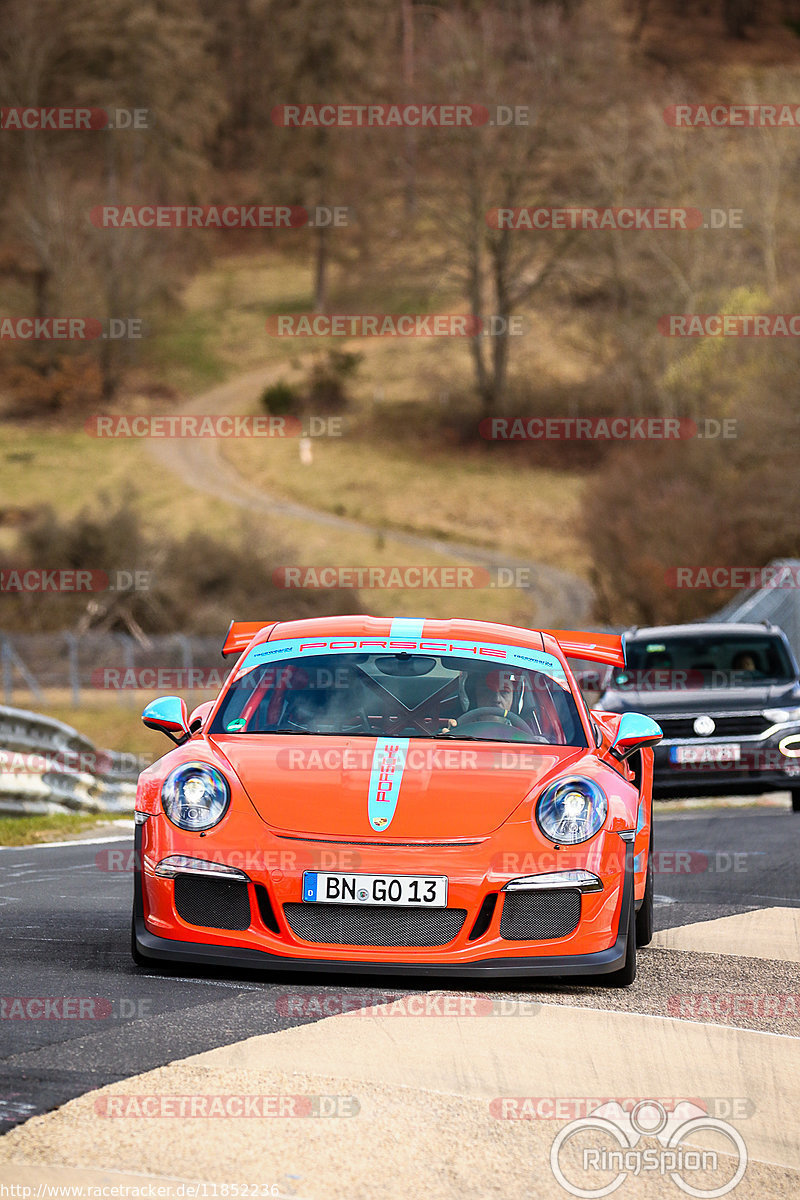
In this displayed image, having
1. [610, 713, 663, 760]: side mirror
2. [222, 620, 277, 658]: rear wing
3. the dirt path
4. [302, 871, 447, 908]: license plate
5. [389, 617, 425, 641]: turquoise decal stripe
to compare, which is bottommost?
the dirt path

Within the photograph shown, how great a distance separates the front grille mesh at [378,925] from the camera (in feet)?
19.0

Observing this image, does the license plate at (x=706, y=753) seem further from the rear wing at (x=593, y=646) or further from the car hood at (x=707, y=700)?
the rear wing at (x=593, y=646)

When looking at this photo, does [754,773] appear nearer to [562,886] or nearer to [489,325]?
[562,886]

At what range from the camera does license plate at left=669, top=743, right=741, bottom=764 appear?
1418 centimetres

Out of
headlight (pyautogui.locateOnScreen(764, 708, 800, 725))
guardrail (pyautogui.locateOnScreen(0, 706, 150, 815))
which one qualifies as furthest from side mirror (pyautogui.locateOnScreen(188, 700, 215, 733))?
headlight (pyautogui.locateOnScreen(764, 708, 800, 725))

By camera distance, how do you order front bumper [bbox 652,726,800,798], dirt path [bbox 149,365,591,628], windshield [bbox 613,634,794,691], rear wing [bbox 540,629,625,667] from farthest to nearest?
dirt path [bbox 149,365,591,628] → windshield [bbox 613,634,794,691] → front bumper [bbox 652,726,800,798] → rear wing [bbox 540,629,625,667]

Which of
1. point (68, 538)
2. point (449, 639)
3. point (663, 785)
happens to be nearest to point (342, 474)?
point (68, 538)

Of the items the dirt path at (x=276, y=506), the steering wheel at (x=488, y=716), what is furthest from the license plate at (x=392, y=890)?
the dirt path at (x=276, y=506)

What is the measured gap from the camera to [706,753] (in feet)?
46.7

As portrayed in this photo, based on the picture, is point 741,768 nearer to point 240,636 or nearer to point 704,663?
point 704,663

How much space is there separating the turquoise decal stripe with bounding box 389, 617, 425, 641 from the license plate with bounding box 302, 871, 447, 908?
5.75 feet

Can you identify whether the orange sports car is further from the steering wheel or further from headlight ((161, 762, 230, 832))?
the steering wheel

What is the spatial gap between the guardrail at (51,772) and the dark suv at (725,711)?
17.2 feet

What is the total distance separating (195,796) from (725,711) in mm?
9045
